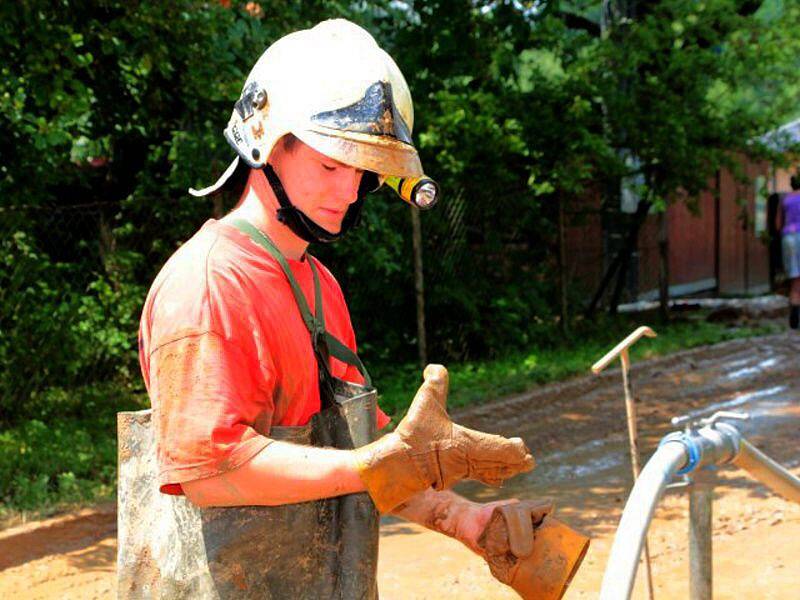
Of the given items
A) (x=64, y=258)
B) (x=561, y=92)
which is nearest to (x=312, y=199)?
(x=64, y=258)

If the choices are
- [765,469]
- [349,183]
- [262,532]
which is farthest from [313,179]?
[765,469]

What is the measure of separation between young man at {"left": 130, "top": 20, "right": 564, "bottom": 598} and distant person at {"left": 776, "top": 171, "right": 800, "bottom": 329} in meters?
12.5

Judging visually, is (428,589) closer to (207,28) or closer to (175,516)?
(175,516)

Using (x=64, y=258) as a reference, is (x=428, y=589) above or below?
below

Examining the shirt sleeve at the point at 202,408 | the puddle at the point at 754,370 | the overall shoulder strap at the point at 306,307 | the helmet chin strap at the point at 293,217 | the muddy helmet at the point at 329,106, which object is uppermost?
the muddy helmet at the point at 329,106

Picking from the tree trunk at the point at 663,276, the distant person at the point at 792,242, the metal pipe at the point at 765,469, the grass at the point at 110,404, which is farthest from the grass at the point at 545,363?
the metal pipe at the point at 765,469

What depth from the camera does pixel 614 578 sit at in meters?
1.76

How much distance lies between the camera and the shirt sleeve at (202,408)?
1.86 m

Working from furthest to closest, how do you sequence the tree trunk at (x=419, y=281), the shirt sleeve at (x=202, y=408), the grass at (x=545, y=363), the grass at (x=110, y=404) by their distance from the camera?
1. the tree trunk at (x=419, y=281)
2. the grass at (x=545, y=363)
3. the grass at (x=110, y=404)
4. the shirt sleeve at (x=202, y=408)

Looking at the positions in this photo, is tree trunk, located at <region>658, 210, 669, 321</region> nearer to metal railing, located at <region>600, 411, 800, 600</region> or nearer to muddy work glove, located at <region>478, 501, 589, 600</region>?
metal railing, located at <region>600, 411, 800, 600</region>

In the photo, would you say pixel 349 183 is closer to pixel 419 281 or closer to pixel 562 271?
pixel 419 281

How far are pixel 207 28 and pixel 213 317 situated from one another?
19.3 feet

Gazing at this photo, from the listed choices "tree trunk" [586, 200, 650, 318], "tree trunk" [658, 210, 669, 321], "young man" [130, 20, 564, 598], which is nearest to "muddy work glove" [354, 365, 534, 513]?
"young man" [130, 20, 564, 598]

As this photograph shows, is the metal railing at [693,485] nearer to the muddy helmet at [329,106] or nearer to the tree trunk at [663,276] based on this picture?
the muddy helmet at [329,106]
